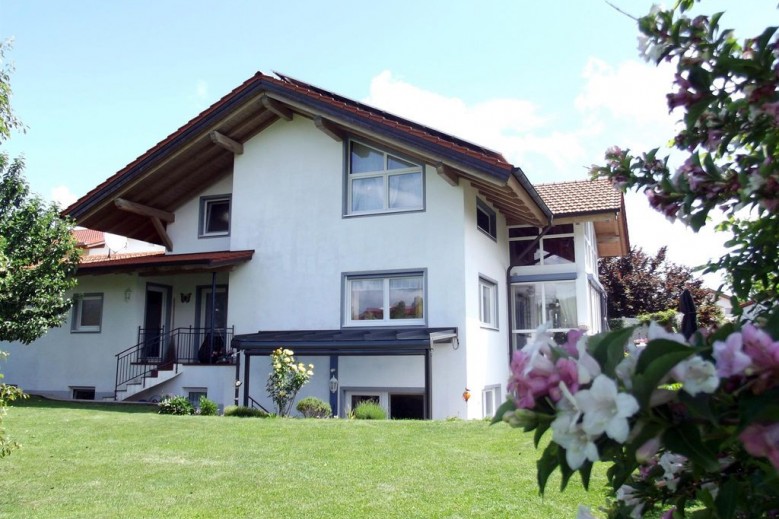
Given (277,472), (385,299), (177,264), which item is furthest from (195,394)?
(277,472)

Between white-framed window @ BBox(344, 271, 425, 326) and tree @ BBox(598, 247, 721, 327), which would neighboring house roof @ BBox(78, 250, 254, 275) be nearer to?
white-framed window @ BBox(344, 271, 425, 326)

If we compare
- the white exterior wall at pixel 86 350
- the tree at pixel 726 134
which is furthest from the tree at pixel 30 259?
the tree at pixel 726 134

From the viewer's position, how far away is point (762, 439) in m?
1.05

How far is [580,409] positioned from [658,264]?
3273cm

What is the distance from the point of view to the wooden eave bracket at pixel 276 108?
14578mm

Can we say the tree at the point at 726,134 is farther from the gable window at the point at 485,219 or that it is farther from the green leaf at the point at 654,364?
the gable window at the point at 485,219

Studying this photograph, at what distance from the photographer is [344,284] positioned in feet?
46.7

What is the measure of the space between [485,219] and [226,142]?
6.56m

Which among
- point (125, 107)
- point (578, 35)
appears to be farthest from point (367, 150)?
point (578, 35)

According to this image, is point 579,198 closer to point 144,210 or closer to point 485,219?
point 485,219

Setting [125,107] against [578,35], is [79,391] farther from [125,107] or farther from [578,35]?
[578,35]

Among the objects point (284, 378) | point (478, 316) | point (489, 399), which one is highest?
point (478, 316)

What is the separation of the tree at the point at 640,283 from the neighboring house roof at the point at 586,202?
A: 32.1 ft

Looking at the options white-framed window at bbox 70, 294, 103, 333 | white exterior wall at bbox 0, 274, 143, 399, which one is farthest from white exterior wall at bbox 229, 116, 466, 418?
white-framed window at bbox 70, 294, 103, 333
